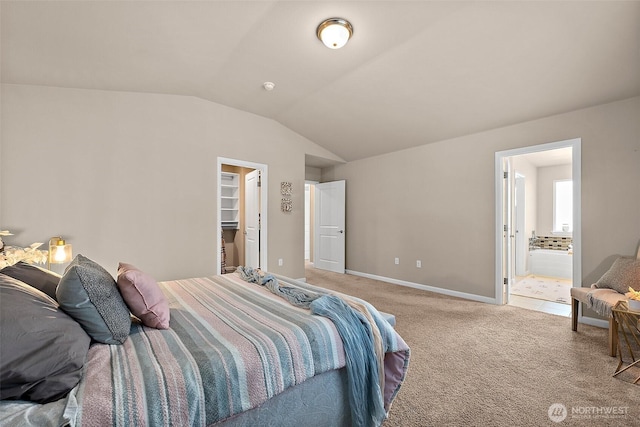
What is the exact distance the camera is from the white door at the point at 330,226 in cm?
645

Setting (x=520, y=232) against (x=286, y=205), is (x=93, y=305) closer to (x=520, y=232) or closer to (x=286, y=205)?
(x=286, y=205)

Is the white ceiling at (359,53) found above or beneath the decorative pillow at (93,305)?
above

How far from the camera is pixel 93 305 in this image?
1.33 meters

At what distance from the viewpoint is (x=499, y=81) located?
3.25 metres

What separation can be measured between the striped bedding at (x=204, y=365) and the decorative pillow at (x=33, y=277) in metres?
0.49

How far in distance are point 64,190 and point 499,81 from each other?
16.2 ft

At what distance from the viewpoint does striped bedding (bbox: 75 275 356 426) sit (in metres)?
1.04

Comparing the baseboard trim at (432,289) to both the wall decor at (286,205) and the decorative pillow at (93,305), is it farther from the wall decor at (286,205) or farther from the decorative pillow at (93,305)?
the decorative pillow at (93,305)

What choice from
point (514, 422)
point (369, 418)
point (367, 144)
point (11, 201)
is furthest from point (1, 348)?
point (367, 144)

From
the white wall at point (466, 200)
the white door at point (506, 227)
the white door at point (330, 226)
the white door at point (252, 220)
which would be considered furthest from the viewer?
the white door at point (330, 226)

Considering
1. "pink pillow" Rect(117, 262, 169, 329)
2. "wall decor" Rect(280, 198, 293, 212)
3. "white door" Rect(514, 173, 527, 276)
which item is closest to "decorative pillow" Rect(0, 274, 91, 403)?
"pink pillow" Rect(117, 262, 169, 329)

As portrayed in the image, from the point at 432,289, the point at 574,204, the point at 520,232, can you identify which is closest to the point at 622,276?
the point at 574,204

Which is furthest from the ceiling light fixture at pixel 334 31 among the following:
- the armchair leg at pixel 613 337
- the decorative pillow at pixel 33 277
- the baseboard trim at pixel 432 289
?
the baseboard trim at pixel 432 289

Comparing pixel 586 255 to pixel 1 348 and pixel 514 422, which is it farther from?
pixel 1 348
